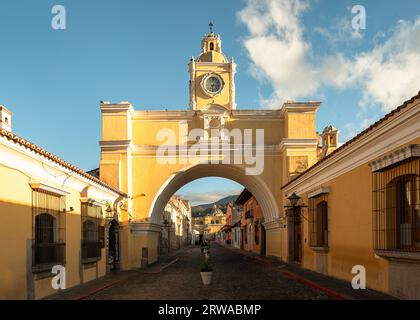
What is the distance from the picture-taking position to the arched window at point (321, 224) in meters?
16.7

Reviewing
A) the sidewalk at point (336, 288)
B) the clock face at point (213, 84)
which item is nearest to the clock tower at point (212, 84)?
the clock face at point (213, 84)

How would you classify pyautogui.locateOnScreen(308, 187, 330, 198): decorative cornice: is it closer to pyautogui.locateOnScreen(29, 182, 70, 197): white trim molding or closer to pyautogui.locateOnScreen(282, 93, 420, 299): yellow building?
pyautogui.locateOnScreen(282, 93, 420, 299): yellow building

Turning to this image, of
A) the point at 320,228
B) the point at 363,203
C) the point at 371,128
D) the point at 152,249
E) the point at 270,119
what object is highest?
the point at 270,119

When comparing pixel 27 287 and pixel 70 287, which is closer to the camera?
pixel 27 287

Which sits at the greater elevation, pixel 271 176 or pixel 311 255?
pixel 271 176

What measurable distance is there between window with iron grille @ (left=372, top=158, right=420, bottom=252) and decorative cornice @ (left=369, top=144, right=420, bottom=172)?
0.46 feet

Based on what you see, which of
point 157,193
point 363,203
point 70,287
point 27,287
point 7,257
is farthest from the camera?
point 157,193

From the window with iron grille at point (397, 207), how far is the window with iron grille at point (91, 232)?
368 inches

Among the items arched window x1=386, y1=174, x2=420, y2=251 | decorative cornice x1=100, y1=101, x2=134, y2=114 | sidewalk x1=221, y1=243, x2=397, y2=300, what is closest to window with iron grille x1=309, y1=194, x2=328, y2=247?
sidewalk x1=221, y1=243, x2=397, y2=300

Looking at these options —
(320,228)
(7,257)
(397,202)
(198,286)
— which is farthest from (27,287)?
(320,228)

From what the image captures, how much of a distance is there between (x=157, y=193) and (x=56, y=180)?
454 inches

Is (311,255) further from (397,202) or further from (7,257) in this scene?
(7,257)

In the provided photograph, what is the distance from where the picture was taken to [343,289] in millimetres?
12062

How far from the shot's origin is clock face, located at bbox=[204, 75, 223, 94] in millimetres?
27769
